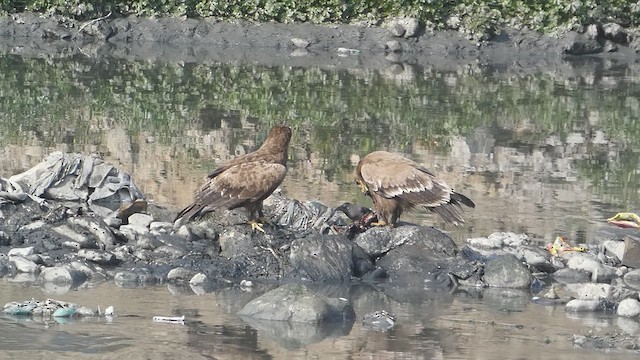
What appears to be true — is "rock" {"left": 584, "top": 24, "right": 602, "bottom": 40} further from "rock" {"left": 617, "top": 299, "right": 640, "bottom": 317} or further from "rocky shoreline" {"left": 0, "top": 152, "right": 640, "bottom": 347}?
"rock" {"left": 617, "top": 299, "right": 640, "bottom": 317}

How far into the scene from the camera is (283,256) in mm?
10875

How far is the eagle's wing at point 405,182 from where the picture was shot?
11328mm

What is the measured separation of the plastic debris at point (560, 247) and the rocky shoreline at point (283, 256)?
1cm

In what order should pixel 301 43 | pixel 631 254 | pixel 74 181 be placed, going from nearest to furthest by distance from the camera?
pixel 631 254 < pixel 74 181 < pixel 301 43

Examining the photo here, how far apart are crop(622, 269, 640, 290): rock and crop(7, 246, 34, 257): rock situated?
15.3ft

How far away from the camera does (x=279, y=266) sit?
1077cm

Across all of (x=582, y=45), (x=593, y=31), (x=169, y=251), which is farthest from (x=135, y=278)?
(x=593, y=31)

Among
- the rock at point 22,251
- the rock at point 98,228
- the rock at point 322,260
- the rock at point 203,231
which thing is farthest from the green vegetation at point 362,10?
the rock at point 322,260

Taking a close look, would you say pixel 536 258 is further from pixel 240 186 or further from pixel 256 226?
pixel 240 186

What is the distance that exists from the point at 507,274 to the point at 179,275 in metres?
2.51

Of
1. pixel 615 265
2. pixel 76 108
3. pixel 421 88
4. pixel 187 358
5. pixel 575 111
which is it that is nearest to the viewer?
pixel 187 358

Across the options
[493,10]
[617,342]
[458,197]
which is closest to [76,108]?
[458,197]

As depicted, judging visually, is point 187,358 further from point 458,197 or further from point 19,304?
point 458,197

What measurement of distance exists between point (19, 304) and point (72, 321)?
1.38ft
